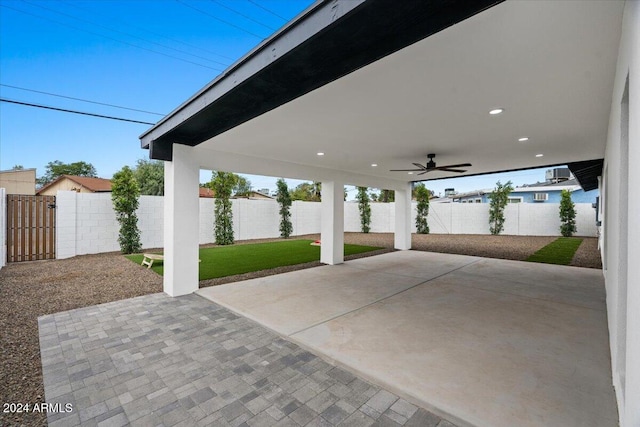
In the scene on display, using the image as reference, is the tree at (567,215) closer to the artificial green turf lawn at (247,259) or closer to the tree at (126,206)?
the artificial green turf lawn at (247,259)

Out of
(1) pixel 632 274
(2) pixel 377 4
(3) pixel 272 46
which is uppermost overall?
(3) pixel 272 46

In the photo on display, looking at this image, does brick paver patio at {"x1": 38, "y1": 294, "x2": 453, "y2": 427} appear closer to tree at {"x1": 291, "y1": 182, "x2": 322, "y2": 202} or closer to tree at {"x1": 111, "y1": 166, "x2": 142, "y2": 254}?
tree at {"x1": 111, "y1": 166, "x2": 142, "y2": 254}

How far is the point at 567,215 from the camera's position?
43.2ft

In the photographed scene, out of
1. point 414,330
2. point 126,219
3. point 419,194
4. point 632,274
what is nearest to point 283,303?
point 414,330

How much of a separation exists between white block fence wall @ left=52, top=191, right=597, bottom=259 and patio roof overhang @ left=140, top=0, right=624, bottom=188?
210 inches

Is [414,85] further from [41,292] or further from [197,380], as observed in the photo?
[41,292]

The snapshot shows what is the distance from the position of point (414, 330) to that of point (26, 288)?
20.3 feet

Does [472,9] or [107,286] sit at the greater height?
[472,9]

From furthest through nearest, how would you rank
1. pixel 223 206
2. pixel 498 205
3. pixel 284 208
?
pixel 498 205 → pixel 284 208 → pixel 223 206

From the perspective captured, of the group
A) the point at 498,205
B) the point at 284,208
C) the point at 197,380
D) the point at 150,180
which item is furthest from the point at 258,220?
the point at 150,180

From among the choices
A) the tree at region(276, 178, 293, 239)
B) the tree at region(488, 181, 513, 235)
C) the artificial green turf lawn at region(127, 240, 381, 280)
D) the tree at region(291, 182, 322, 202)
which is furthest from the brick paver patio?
the tree at region(291, 182, 322, 202)

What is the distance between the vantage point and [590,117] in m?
3.51

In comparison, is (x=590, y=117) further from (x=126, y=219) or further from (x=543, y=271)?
(x=126, y=219)

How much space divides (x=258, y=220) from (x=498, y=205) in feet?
39.7
